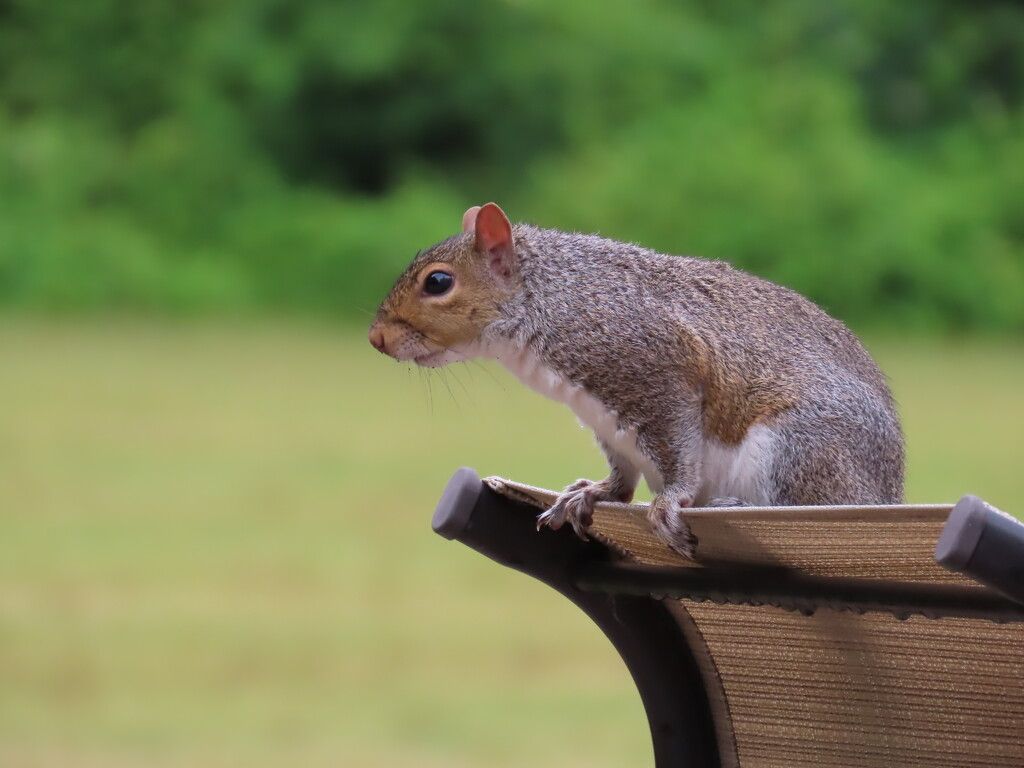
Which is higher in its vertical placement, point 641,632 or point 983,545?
point 641,632

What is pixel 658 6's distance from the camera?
28.9ft

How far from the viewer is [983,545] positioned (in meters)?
0.84

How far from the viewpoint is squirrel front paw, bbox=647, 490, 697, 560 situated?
44.5 inches

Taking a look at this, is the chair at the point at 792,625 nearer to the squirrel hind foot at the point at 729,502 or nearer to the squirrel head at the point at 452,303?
the squirrel hind foot at the point at 729,502

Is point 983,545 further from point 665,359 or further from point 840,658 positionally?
point 665,359

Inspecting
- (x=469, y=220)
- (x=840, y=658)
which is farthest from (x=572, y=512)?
(x=469, y=220)

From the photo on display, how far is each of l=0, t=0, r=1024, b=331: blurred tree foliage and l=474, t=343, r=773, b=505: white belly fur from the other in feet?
20.6

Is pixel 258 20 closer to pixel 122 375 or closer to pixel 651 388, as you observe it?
pixel 122 375

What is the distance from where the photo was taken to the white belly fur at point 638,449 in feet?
4.20

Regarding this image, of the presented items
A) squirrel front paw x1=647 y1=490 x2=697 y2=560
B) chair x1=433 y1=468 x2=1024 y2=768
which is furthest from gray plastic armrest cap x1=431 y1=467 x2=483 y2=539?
squirrel front paw x1=647 y1=490 x2=697 y2=560

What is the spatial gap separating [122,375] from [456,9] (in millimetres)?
2731

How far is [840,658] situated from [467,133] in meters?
7.47

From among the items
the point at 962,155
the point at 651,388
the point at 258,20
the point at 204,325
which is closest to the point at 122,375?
the point at 204,325

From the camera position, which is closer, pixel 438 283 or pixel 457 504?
pixel 457 504
